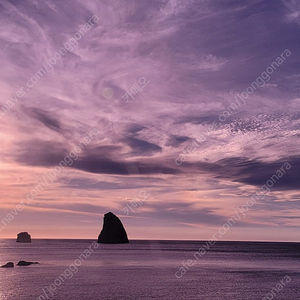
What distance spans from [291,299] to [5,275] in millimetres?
48793

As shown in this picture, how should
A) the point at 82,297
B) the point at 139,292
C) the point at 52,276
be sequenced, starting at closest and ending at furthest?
the point at 82,297 → the point at 139,292 → the point at 52,276

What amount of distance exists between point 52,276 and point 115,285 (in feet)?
54.7

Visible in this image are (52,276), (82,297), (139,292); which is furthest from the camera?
(52,276)

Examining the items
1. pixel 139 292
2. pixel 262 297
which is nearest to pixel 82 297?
pixel 139 292

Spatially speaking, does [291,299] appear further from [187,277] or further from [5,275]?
[5,275]

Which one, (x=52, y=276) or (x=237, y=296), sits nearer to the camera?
(x=237, y=296)

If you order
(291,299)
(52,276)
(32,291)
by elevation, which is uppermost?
(52,276)

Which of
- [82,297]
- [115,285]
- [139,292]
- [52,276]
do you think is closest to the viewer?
[82,297]

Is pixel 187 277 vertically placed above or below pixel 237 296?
above

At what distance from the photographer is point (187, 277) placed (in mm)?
67500

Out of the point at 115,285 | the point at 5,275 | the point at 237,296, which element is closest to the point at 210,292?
the point at 237,296

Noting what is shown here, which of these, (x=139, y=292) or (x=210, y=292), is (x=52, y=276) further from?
(x=210, y=292)

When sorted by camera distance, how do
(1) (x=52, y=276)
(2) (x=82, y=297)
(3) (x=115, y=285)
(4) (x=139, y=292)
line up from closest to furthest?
(2) (x=82, y=297) → (4) (x=139, y=292) → (3) (x=115, y=285) → (1) (x=52, y=276)

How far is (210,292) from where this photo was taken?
2014 inches
